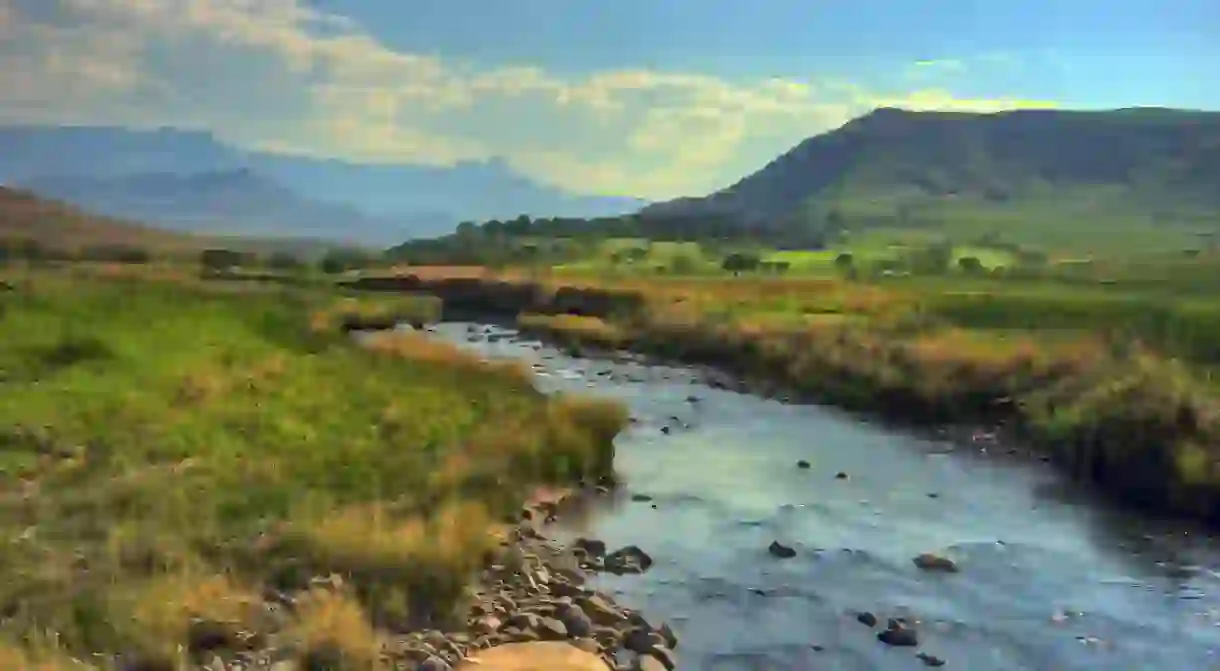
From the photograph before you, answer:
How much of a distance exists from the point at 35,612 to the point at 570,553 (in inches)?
435

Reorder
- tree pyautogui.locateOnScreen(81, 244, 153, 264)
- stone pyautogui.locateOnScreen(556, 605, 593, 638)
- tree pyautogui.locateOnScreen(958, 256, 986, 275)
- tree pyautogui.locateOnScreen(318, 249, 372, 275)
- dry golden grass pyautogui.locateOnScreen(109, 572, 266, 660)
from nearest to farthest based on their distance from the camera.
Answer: dry golden grass pyautogui.locateOnScreen(109, 572, 266, 660)
stone pyautogui.locateOnScreen(556, 605, 593, 638)
tree pyautogui.locateOnScreen(958, 256, 986, 275)
tree pyautogui.locateOnScreen(318, 249, 372, 275)
tree pyautogui.locateOnScreen(81, 244, 153, 264)

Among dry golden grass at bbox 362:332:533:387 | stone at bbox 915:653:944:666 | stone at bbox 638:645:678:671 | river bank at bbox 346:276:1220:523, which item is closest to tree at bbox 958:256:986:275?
river bank at bbox 346:276:1220:523

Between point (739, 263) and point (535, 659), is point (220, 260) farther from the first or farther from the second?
point (535, 659)

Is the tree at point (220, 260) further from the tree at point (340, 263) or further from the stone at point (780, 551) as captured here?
the stone at point (780, 551)

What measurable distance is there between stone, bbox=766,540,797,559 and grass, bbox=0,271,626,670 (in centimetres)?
591

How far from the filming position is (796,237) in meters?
178

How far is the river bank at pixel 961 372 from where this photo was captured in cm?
3175

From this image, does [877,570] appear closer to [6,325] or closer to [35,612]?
[35,612]

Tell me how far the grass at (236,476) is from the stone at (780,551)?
591 cm

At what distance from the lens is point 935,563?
24750 mm

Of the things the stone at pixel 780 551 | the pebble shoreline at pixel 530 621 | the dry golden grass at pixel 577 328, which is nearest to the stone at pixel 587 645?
the pebble shoreline at pixel 530 621

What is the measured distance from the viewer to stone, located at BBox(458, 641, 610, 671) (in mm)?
16328

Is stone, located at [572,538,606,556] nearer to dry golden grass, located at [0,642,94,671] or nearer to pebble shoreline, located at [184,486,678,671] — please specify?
pebble shoreline, located at [184,486,678,671]

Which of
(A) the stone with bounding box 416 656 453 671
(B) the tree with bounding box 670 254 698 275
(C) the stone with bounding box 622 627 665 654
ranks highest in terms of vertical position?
(B) the tree with bounding box 670 254 698 275
